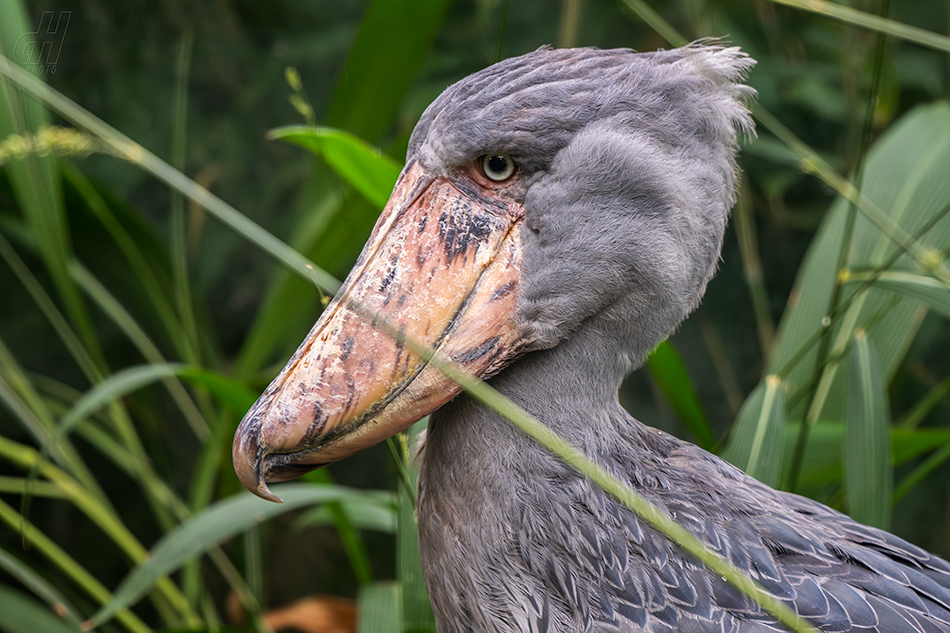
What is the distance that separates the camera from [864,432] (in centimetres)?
118

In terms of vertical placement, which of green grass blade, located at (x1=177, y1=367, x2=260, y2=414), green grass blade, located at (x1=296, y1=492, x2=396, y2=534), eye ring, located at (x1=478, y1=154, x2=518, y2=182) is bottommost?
green grass blade, located at (x1=296, y1=492, x2=396, y2=534)

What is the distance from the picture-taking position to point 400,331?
78 cm

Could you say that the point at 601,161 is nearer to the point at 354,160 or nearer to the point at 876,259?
the point at 354,160

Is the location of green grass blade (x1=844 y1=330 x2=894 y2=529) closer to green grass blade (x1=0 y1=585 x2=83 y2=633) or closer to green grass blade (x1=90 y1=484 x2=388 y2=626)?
green grass blade (x1=90 y1=484 x2=388 y2=626)

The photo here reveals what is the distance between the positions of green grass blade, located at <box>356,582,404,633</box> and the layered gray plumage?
0.93ft

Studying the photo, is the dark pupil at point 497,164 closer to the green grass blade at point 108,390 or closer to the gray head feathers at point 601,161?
the gray head feathers at point 601,161

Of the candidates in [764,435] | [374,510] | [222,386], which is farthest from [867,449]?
[222,386]

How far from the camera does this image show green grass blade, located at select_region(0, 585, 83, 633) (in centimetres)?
148

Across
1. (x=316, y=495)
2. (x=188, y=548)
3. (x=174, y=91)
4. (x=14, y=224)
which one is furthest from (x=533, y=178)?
(x=174, y=91)

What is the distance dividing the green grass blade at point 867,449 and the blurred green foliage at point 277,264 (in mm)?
67

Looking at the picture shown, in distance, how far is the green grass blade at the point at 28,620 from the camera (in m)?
1.48

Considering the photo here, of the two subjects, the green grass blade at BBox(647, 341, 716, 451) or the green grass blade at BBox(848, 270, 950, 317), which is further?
the green grass blade at BBox(647, 341, 716, 451)

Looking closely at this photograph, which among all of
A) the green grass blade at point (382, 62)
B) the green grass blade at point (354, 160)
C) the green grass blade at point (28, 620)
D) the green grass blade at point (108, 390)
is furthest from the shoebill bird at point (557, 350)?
the green grass blade at point (28, 620)

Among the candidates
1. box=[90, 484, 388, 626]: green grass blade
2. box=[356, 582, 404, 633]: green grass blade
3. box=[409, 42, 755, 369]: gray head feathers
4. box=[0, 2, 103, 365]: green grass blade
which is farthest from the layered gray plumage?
box=[0, 2, 103, 365]: green grass blade
